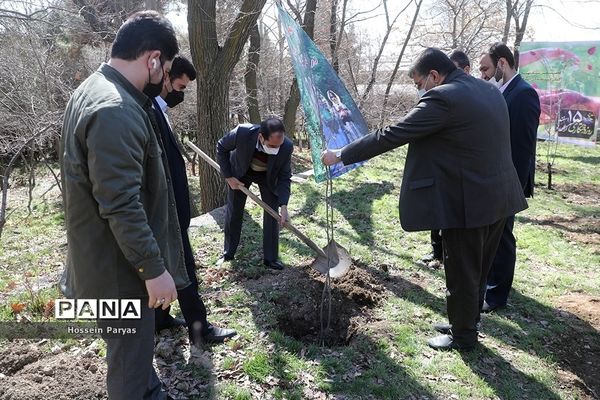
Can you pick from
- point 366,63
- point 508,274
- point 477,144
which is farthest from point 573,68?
point 477,144

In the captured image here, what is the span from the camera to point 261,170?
15.8 ft

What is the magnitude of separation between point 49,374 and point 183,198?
1408 mm

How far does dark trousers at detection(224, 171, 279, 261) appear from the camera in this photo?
4895mm

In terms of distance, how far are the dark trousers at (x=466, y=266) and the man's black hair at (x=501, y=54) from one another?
1.74 m

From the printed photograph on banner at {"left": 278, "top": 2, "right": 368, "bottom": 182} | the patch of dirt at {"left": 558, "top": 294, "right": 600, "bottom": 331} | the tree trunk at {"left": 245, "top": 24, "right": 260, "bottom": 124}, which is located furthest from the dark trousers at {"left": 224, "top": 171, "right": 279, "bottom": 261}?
the tree trunk at {"left": 245, "top": 24, "right": 260, "bottom": 124}

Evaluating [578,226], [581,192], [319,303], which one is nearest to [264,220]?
[319,303]

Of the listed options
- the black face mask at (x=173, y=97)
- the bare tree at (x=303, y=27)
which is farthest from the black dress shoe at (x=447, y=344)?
the bare tree at (x=303, y=27)

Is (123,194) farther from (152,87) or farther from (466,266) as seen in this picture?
(466,266)

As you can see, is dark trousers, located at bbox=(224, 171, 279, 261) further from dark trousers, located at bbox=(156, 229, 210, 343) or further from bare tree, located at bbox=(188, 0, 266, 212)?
bare tree, located at bbox=(188, 0, 266, 212)

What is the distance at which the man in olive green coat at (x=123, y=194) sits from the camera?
1768mm

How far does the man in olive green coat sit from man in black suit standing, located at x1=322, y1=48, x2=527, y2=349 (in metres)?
1.56

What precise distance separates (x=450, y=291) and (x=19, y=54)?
8058 millimetres

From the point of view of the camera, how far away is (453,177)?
3.03 metres

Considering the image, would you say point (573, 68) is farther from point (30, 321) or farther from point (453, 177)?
point (30, 321)
